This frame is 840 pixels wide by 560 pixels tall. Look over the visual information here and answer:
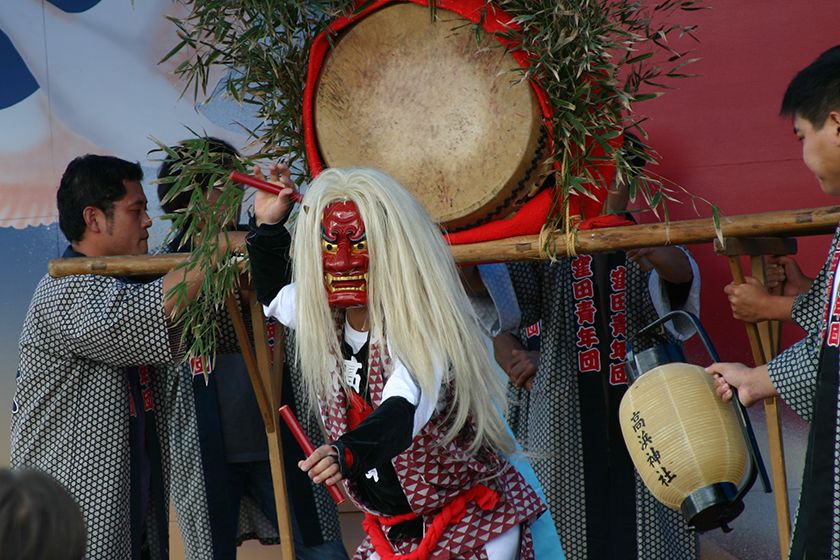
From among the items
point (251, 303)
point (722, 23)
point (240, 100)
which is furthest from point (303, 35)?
point (722, 23)

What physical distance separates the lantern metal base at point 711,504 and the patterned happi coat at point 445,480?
0.34 m

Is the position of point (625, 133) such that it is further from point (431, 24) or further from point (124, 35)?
point (124, 35)

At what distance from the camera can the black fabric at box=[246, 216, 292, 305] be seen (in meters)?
2.80

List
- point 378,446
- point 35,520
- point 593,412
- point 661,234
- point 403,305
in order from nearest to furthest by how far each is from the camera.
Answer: point 35,520
point 378,446
point 403,305
point 661,234
point 593,412

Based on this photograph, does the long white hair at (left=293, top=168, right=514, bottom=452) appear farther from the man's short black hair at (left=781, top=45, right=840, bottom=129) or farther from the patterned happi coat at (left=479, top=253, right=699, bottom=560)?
the patterned happi coat at (left=479, top=253, right=699, bottom=560)

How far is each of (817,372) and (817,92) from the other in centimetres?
61

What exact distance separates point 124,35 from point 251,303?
1.90m

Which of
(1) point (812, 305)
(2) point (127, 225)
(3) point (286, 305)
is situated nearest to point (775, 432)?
(1) point (812, 305)

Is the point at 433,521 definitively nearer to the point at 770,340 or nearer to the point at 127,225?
the point at 770,340

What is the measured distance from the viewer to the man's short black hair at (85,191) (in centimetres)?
363

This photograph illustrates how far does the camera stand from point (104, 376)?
11.5 ft

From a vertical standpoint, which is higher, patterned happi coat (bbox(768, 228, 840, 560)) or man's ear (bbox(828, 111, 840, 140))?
man's ear (bbox(828, 111, 840, 140))

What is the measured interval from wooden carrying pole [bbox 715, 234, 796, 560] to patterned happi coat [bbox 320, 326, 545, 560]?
1.99ft

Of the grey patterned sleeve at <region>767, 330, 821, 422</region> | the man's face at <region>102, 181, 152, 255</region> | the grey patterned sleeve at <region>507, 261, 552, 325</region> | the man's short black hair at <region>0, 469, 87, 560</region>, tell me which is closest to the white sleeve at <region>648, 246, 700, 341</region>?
the grey patterned sleeve at <region>507, 261, 552, 325</region>
